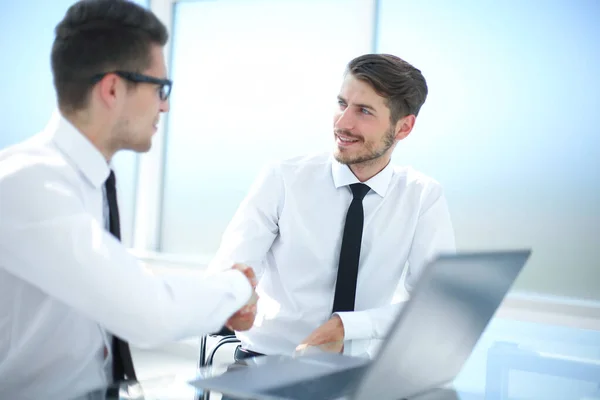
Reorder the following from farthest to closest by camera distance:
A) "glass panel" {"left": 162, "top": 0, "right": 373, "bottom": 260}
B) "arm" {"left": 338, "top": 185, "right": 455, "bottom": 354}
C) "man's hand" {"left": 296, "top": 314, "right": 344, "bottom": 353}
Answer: "glass panel" {"left": 162, "top": 0, "right": 373, "bottom": 260} < "arm" {"left": 338, "top": 185, "right": 455, "bottom": 354} < "man's hand" {"left": 296, "top": 314, "right": 344, "bottom": 353}

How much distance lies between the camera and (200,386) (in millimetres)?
1083

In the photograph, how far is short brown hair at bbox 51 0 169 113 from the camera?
1362 mm

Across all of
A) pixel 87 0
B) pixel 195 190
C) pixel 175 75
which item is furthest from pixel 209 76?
pixel 87 0

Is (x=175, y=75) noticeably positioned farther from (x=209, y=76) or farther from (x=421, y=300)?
(x=421, y=300)

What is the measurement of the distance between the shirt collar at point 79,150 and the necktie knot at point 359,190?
1.02 metres

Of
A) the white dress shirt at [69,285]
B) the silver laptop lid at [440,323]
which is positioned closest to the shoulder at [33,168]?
the white dress shirt at [69,285]

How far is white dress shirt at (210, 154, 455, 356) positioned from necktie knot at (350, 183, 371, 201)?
2cm

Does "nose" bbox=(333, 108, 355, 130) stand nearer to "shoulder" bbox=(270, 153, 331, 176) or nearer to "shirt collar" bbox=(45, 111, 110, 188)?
"shoulder" bbox=(270, 153, 331, 176)

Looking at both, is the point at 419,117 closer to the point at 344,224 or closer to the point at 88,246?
the point at 344,224

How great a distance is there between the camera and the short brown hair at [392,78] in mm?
2246

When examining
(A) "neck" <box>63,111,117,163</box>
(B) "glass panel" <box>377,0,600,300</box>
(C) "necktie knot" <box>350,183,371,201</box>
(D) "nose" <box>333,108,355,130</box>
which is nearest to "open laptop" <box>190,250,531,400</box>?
(A) "neck" <box>63,111,117,163</box>

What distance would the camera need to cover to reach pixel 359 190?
7.28 ft

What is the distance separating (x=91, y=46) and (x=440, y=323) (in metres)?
0.88

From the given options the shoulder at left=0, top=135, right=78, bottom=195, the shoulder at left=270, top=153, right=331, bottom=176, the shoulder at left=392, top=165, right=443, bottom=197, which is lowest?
the shoulder at left=392, top=165, right=443, bottom=197
